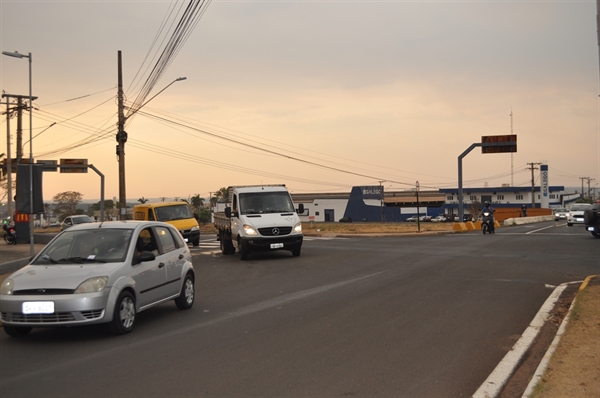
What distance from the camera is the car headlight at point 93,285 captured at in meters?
8.45

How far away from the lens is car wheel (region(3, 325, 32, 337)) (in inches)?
346

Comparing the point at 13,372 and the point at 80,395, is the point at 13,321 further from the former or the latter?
the point at 80,395

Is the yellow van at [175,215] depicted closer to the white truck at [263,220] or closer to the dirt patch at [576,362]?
the white truck at [263,220]

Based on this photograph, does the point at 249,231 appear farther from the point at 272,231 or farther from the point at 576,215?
the point at 576,215

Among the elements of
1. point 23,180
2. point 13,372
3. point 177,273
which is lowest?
point 13,372

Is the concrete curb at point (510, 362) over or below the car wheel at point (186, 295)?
below

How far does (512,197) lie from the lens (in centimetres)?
12219

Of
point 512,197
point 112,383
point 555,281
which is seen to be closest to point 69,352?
point 112,383

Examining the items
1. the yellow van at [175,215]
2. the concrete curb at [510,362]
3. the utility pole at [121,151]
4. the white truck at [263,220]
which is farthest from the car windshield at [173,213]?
the concrete curb at [510,362]

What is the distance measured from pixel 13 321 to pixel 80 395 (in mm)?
3070

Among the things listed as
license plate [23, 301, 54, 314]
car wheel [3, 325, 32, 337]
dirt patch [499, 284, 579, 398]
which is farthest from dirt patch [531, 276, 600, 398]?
car wheel [3, 325, 32, 337]

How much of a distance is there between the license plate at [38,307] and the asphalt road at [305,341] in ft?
1.62

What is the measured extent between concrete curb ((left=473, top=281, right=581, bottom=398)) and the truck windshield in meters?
12.2

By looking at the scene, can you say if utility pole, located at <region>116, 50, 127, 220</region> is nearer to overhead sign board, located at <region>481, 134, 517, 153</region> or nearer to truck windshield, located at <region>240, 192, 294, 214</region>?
truck windshield, located at <region>240, 192, 294, 214</region>
